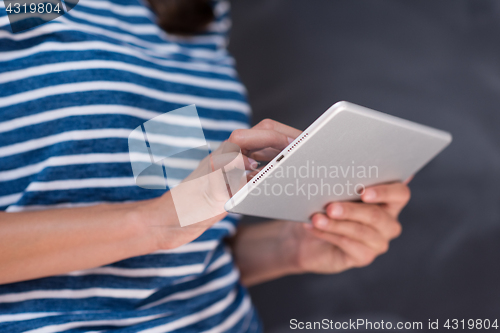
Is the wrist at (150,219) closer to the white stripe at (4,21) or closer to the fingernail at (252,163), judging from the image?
the fingernail at (252,163)

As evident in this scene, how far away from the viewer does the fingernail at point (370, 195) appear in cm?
55

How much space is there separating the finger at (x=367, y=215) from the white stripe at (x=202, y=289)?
27cm

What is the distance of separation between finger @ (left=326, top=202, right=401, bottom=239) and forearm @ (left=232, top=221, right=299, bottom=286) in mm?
227

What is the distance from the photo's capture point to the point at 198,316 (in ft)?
2.03

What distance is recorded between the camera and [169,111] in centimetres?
61

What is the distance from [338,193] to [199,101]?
32cm

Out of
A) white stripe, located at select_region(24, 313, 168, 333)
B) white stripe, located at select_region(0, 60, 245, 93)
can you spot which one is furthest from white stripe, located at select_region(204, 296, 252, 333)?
white stripe, located at select_region(0, 60, 245, 93)

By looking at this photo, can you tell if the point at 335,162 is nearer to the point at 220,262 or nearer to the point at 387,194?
the point at 387,194

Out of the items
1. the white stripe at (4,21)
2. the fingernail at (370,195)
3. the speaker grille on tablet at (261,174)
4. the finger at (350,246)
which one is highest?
the white stripe at (4,21)

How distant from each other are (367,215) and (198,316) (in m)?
0.35

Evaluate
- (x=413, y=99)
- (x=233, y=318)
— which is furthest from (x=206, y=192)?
(x=413, y=99)

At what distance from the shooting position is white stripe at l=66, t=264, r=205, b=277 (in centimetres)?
55

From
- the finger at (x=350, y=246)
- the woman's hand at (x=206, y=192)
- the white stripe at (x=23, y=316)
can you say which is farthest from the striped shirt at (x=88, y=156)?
the finger at (x=350, y=246)

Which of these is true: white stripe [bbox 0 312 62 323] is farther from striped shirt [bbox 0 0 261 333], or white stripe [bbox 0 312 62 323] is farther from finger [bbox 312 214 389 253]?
finger [bbox 312 214 389 253]
